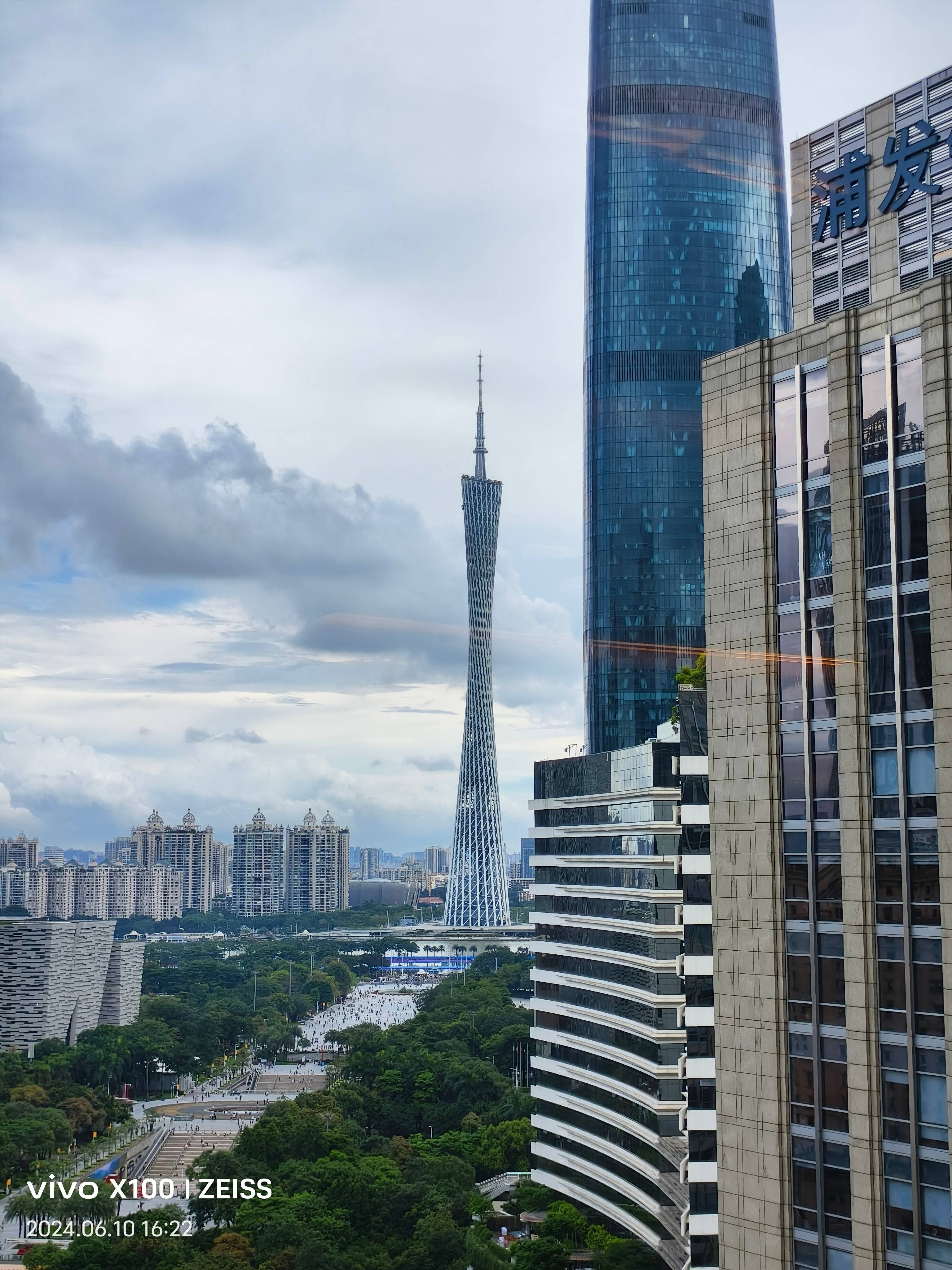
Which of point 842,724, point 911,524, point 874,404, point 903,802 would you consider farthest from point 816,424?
A: point 903,802

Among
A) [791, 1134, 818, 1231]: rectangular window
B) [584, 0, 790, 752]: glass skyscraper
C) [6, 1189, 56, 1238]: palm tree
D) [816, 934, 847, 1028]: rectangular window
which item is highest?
[584, 0, 790, 752]: glass skyscraper

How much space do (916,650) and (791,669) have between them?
2610mm

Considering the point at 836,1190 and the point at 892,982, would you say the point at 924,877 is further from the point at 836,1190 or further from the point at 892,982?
the point at 836,1190

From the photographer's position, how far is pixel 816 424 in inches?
986

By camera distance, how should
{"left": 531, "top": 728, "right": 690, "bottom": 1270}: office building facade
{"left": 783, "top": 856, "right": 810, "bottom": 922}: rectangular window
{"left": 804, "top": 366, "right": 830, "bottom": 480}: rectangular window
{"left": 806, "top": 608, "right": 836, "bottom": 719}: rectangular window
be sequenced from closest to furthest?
1. {"left": 806, "top": 608, "right": 836, "bottom": 719}: rectangular window
2. {"left": 783, "top": 856, "right": 810, "bottom": 922}: rectangular window
3. {"left": 804, "top": 366, "right": 830, "bottom": 480}: rectangular window
4. {"left": 531, "top": 728, "right": 690, "bottom": 1270}: office building facade

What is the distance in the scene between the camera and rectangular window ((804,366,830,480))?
2481 centimetres

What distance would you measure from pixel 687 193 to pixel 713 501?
9329 cm

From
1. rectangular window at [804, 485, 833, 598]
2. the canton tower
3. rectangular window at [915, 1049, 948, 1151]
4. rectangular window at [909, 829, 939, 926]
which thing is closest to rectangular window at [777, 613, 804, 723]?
rectangular window at [804, 485, 833, 598]

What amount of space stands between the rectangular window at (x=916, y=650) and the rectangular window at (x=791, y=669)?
2129 mm

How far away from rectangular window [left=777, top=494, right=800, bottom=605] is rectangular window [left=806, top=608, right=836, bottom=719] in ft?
2.17

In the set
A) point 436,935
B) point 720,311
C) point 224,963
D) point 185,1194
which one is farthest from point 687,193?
point 436,935

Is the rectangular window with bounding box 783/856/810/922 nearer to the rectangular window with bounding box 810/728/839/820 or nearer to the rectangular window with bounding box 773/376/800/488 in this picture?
the rectangular window with bounding box 810/728/839/820

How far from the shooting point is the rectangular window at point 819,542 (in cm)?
2452

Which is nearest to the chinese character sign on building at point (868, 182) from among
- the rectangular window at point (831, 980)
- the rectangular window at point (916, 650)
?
the rectangular window at point (916, 650)
